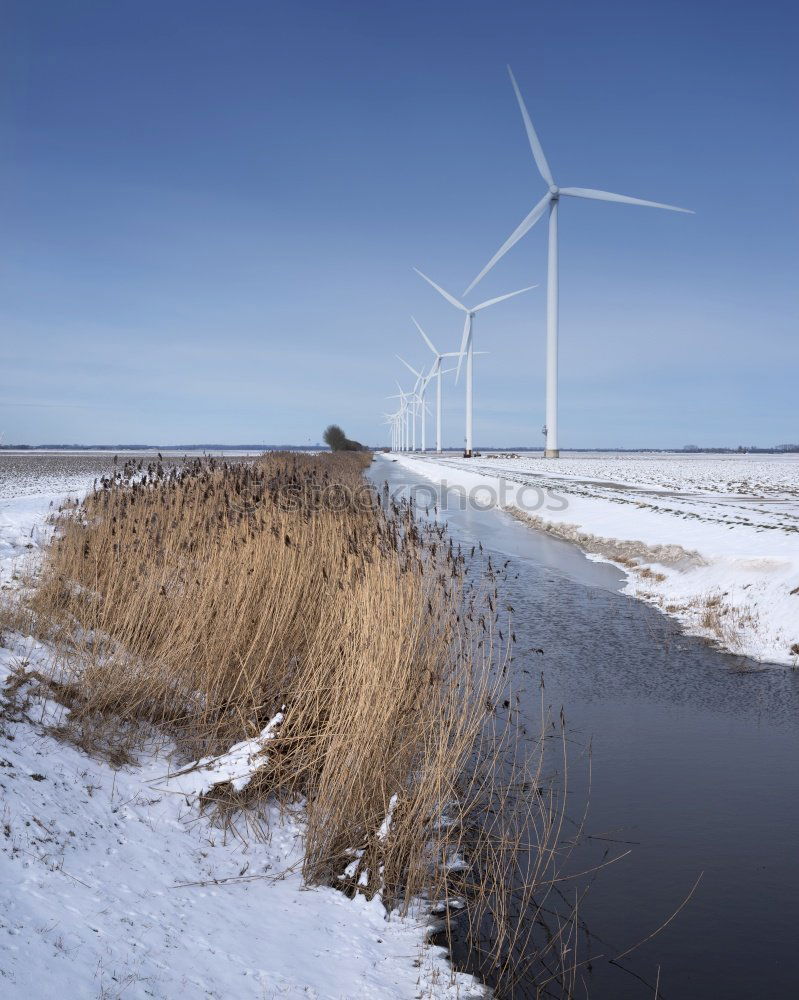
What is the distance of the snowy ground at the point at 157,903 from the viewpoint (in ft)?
10.4

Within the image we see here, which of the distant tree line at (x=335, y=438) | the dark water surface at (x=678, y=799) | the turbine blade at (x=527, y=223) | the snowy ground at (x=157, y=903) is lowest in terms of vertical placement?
the dark water surface at (x=678, y=799)

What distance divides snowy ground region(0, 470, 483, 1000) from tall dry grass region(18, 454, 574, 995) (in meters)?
0.26

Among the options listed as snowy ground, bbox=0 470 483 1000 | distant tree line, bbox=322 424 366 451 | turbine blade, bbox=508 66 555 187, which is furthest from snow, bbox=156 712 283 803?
distant tree line, bbox=322 424 366 451

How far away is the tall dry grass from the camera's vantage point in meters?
4.62

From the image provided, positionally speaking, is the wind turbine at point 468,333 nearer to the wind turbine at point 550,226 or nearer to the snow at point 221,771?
the wind turbine at point 550,226

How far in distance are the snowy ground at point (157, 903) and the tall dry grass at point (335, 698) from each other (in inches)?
10.4

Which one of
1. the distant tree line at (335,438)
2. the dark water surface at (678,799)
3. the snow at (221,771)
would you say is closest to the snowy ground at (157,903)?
the snow at (221,771)

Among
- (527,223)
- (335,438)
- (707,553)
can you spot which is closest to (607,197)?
(527,223)

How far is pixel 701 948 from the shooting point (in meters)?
4.28

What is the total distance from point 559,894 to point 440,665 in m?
2.54

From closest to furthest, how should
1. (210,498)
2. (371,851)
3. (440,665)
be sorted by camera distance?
(371,851), (440,665), (210,498)

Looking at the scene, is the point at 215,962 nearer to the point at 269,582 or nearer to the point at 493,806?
the point at 493,806

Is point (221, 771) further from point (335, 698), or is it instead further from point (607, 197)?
point (607, 197)

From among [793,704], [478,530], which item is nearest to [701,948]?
[793,704]
